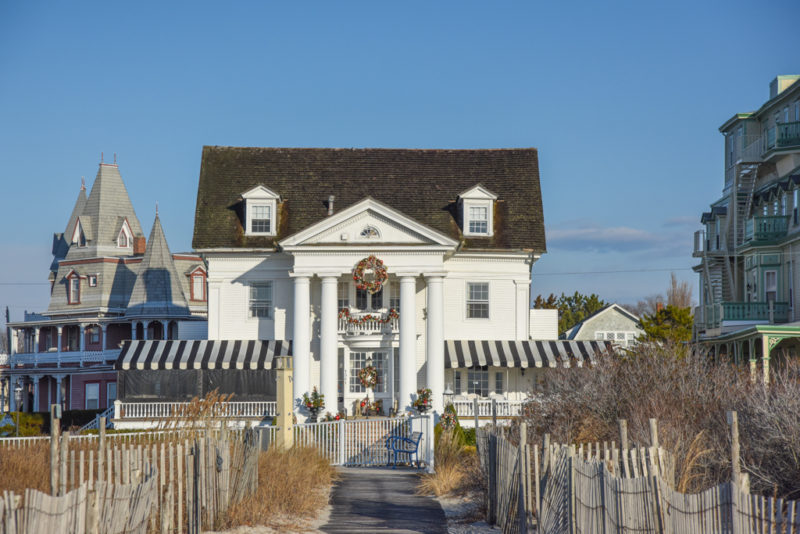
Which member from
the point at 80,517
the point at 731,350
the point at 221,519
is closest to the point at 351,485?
the point at 221,519

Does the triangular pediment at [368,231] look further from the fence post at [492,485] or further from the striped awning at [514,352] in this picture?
the fence post at [492,485]

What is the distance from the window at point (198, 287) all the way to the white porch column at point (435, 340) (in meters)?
33.9

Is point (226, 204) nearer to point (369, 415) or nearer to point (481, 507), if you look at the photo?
point (369, 415)

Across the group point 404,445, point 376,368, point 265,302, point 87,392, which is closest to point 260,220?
point 265,302

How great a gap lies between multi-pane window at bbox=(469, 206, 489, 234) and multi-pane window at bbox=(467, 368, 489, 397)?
5548 millimetres

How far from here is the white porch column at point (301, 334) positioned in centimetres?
3841

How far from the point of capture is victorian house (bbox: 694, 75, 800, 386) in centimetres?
3941

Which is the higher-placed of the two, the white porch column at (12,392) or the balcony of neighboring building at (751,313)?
the balcony of neighboring building at (751,313)

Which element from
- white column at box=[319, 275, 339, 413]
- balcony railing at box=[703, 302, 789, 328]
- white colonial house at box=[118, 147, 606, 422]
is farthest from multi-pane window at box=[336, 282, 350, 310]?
balcony railing at box=[703, 302, 789, 328]

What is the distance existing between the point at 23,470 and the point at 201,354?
23.7 m

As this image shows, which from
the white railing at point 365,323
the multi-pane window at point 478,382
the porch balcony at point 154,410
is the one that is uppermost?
the white railing at point 365,323

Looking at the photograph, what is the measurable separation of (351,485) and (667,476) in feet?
38.9

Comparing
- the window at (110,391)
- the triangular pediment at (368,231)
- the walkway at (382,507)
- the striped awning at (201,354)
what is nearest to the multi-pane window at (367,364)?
the striped awning at (201,354)

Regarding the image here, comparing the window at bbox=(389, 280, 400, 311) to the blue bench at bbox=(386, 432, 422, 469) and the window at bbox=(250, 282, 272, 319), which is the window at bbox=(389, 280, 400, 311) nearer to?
the window at bbox=(250, 282, 272, 319)
